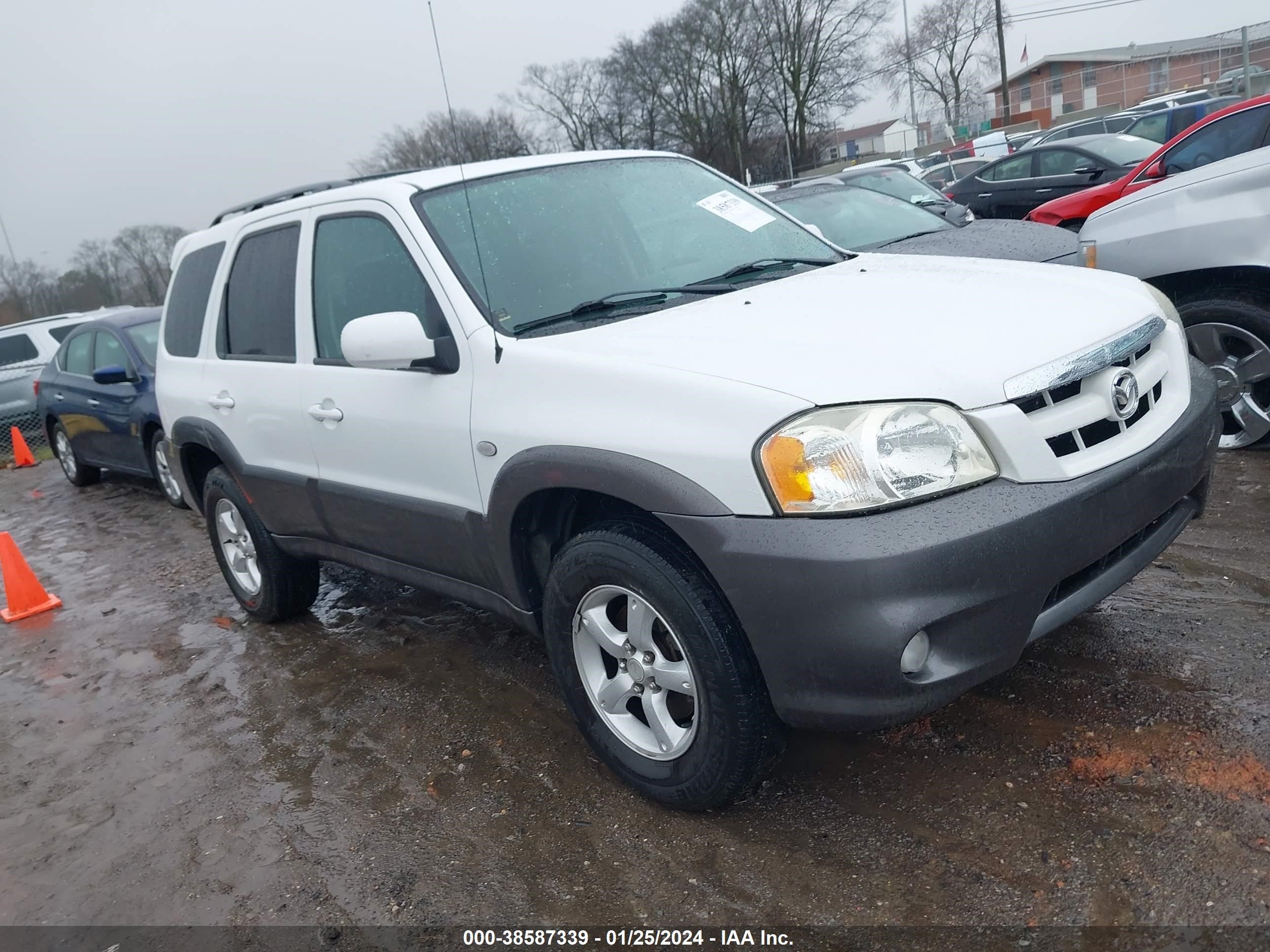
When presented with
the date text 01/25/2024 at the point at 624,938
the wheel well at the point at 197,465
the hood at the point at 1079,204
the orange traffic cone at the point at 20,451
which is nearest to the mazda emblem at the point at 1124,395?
the date text 01/25/2024 at the point at 624,938

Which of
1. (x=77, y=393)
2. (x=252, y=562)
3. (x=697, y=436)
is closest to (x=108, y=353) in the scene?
(x=77, y=393)

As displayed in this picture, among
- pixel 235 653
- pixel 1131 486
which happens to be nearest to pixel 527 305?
pixel 1131 486

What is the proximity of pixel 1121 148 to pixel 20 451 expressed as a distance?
45.2 ft

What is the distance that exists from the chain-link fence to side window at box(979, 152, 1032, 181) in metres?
12.6

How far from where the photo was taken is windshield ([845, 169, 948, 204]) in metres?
9.13

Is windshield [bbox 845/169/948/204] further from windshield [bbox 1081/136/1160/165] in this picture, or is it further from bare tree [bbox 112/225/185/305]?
bare tree [bbox 112/225/185/305]

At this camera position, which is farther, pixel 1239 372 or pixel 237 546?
pixel 237 546

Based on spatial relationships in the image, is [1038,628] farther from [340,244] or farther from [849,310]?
[340,244]

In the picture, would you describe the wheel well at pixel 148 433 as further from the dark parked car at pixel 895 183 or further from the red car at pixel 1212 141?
the red car at pixel 1212 141

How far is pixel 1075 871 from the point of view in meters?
2.42

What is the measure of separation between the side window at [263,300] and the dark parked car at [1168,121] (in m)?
13.2

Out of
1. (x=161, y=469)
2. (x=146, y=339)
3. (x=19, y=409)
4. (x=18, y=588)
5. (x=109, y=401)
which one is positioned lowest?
(x=18, y=588)

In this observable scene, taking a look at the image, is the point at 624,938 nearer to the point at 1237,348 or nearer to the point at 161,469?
the point at 1237,348

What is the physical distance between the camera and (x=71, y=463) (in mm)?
10008
